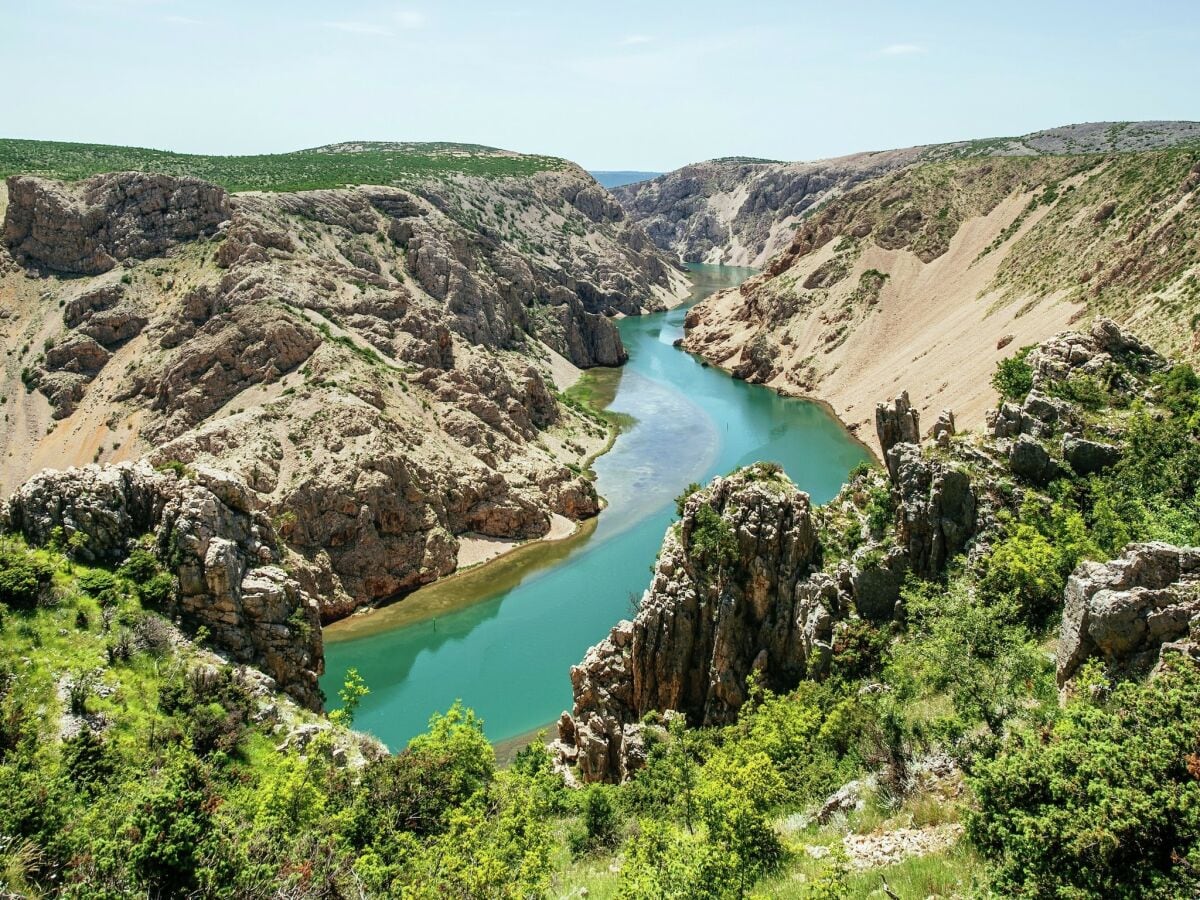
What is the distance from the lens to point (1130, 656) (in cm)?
1900

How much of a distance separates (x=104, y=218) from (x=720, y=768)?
3059 inches

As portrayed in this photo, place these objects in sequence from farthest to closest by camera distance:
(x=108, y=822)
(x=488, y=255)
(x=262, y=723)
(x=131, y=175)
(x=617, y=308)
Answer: (x=617, y=308), (x=488, y=255), (x=131, y=175), (x=262, y=723), (x=108, y=822)

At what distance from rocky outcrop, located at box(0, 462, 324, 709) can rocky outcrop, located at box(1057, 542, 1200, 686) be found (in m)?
26.5

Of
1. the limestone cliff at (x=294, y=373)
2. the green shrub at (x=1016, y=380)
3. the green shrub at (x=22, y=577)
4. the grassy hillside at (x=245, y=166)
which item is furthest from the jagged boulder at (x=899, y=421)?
the grassy hillside at (x=245, y=166)

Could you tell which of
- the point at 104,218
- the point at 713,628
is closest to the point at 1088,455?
the point at 713,628

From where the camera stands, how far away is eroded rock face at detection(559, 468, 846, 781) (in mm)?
32562

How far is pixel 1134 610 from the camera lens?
1898cm

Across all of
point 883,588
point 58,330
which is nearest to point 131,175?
point 58,330

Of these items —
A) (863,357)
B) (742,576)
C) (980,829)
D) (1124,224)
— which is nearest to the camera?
(980,829)

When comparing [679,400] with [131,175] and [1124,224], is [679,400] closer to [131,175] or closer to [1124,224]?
[1124,224]

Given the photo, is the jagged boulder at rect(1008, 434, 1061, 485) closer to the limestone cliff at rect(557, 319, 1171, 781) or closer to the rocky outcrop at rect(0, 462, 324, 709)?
the limestone cliff at rect(557, 319, 1171, 781)

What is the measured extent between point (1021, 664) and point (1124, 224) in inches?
3126

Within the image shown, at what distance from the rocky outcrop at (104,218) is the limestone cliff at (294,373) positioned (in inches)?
7.0

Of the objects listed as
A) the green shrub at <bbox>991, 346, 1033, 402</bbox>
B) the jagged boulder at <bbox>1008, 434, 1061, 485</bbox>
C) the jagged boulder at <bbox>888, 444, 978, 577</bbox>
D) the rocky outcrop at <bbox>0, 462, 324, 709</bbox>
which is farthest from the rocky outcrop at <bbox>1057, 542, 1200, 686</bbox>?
the rocky outcrop at <bbox>0, 462, 324, 709</bbox>
